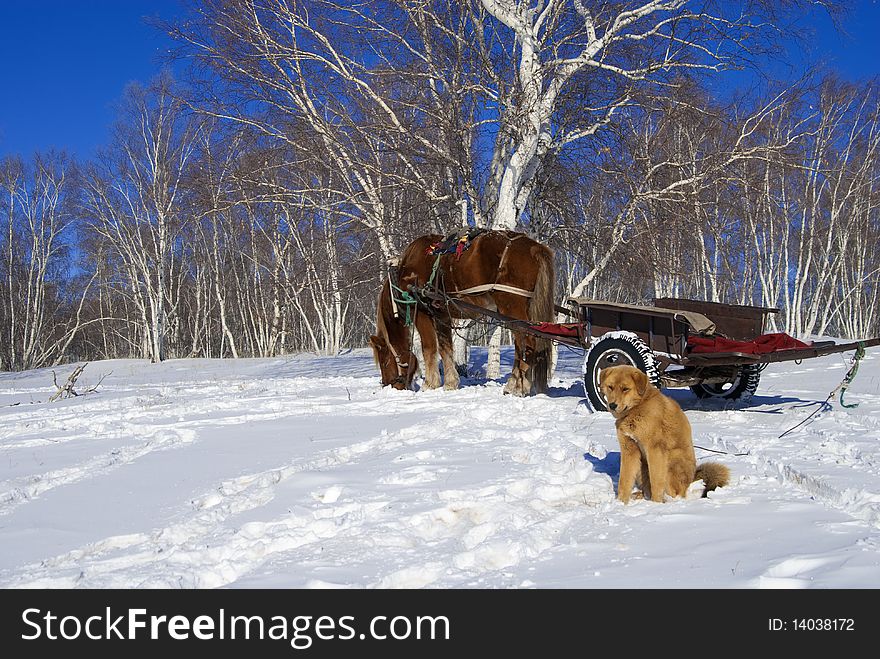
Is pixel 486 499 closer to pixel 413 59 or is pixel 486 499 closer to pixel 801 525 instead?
pixel 801 525

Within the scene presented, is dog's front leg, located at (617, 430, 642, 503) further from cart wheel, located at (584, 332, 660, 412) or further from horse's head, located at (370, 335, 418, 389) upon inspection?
horse's head, located at (370, 335, 418, 389)

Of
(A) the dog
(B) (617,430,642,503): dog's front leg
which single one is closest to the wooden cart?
(A) the dog

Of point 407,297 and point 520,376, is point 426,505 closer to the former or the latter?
point 520,376

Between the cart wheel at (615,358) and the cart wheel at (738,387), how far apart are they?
52.7 inches

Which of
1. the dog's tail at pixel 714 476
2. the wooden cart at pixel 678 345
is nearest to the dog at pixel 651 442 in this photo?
the dog's tail at pixel 714 476

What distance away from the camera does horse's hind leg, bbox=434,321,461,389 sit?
33.5 feet

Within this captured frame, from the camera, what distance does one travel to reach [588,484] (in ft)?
14.9

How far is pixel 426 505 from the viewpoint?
12.8 feet

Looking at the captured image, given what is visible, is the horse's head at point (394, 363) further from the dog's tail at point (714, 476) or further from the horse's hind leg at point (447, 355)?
the dog's tail at point (714, 476)

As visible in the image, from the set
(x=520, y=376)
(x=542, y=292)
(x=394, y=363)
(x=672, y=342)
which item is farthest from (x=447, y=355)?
(x=672, y=342)

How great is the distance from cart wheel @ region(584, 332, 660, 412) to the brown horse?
5.70 feet
